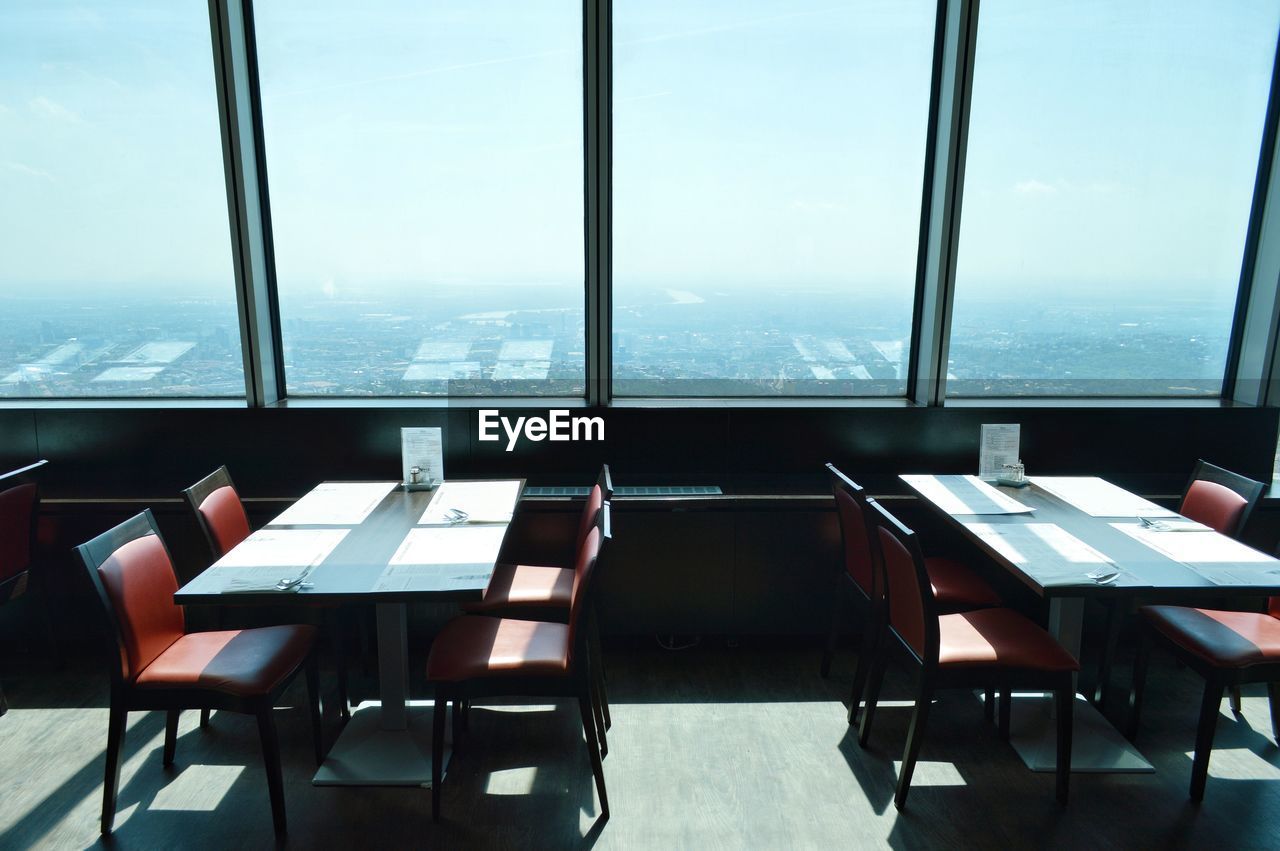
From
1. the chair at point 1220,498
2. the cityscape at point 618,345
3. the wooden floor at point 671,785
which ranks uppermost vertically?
the cityscape at point 618,345

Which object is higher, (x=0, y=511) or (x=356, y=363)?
(x=356, y=363)

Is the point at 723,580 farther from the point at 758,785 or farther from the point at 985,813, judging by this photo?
the point at 985,813

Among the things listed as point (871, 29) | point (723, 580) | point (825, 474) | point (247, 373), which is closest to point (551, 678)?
point (723, 580)

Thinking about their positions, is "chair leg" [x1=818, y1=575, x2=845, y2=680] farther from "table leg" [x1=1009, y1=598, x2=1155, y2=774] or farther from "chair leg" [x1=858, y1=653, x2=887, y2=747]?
"table leg" [x1=1009, y1=598, x2=1155, y2=774]

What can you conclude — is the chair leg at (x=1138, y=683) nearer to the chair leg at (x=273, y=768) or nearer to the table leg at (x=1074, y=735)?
the table leg at (x=1074, y=735)

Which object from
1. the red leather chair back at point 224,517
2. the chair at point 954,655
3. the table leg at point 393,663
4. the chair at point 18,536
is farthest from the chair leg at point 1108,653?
the chair at point 18,536
